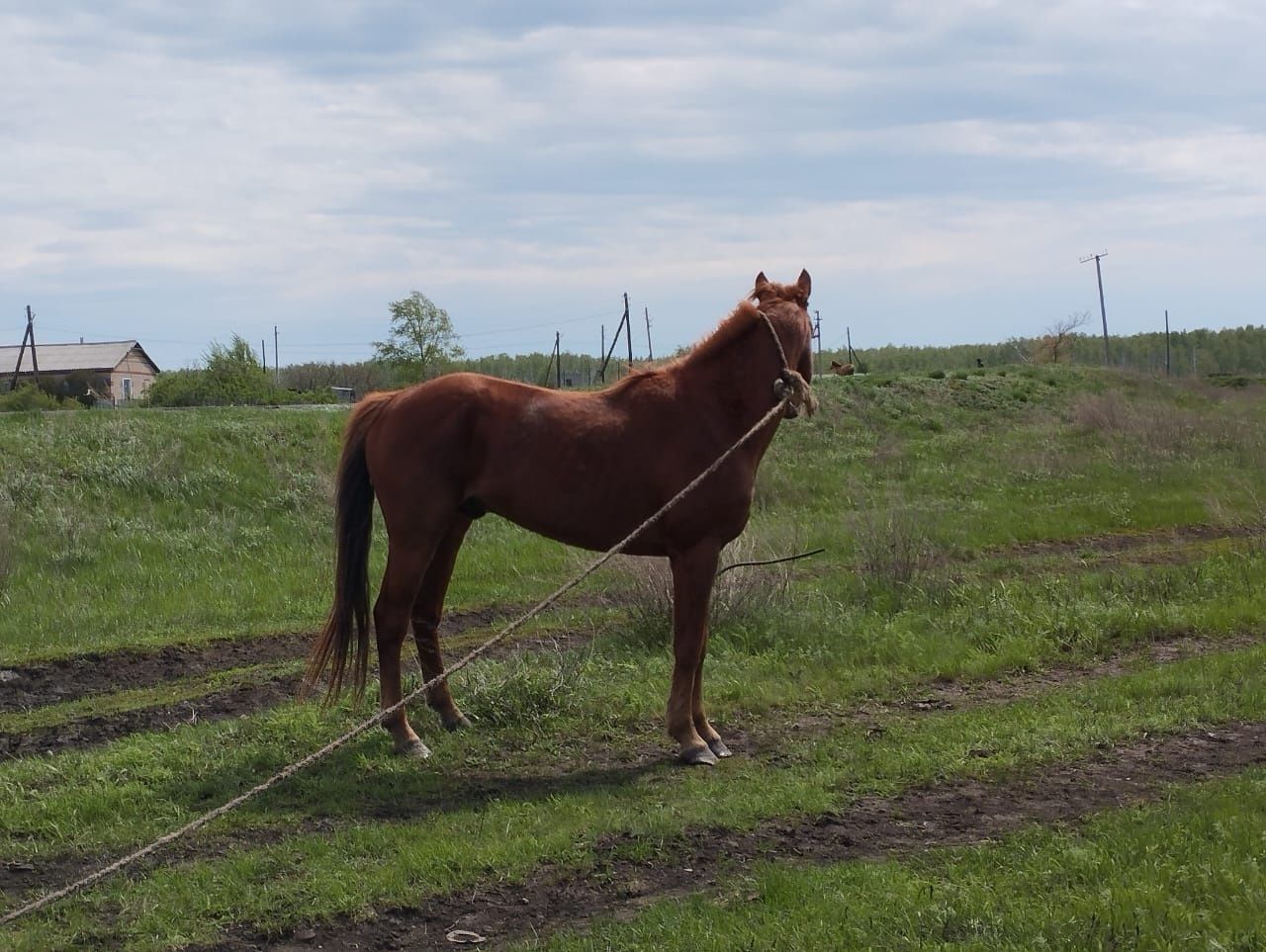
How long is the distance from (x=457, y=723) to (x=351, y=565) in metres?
1.17

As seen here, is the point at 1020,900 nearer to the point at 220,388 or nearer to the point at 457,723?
the point at 457,723

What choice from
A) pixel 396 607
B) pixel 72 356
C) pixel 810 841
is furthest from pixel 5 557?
pixel 72 356

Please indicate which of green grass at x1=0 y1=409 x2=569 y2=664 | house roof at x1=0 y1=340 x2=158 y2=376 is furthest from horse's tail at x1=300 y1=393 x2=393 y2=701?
house roof at x1=0 y1=340 x2=158 y2=376

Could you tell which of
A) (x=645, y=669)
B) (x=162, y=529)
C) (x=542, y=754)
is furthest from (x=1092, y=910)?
(x=162, y=529)

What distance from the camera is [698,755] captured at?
6676mm

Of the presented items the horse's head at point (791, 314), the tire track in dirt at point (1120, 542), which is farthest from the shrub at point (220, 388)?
the horse's head at point (791, 314)

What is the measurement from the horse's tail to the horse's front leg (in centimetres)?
177

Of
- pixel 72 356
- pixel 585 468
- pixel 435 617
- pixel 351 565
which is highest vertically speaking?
pixel 72 356

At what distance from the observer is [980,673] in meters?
8.41

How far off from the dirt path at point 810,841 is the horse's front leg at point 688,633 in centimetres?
126

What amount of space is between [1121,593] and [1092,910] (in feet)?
23.1

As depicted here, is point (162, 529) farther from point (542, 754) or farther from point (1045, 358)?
point (1045, 358)

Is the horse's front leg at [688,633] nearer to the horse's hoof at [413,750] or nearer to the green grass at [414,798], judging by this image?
the green grass at [414,798]

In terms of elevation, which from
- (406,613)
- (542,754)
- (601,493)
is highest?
(601,493)
